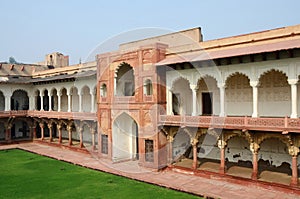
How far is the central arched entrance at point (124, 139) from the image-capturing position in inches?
849

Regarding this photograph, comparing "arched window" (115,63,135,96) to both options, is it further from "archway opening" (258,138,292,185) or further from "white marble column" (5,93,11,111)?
"white marble column" (5,93,11,111)

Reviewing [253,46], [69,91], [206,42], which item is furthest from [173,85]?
[69,91]

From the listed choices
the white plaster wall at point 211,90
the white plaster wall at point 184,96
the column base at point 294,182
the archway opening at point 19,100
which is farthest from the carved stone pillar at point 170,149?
the archway opening at point 19,100

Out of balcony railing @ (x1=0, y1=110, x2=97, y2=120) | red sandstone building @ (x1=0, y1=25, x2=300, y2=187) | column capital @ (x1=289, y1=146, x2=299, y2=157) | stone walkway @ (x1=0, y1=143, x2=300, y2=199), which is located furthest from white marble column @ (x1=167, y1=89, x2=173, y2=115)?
column capital @ (x1=289, y1=146, x2=299, y2=157)

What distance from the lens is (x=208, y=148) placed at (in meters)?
19.8

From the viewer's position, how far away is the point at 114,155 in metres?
21.3

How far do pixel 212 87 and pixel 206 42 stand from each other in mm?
2842

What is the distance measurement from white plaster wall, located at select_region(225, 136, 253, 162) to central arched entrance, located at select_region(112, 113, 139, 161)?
6910mm

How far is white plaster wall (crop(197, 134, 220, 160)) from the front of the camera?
765 inches

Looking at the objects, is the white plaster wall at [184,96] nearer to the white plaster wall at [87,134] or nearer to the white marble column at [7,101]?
the white plaster wall at [87,134]

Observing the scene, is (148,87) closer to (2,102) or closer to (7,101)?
(7,101)

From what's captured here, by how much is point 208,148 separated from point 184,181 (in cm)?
426

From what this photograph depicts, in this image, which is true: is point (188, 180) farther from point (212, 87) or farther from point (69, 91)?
point (69, 91)

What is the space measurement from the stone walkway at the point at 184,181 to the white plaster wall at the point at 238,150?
276cm
